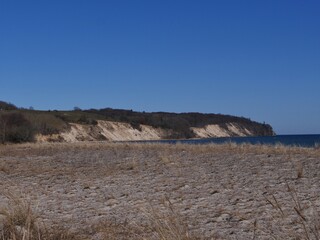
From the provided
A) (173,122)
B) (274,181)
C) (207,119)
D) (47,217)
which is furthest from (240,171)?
(207,119)

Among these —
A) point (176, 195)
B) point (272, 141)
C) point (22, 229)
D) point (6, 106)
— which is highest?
point (6, 106)

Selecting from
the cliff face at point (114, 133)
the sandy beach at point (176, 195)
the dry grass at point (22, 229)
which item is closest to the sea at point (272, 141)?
the sandy beach at point (176, 195)

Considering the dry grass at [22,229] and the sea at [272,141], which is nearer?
the dry grass at [22,229]

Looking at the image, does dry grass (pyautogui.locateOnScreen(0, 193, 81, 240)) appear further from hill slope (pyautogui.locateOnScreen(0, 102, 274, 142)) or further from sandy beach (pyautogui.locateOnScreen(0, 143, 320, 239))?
hill slope (pyautogui.locateOnScreen(0, 102, 274, 142))

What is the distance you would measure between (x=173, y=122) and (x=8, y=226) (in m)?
147

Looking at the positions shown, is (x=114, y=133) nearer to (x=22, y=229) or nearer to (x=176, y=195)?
(x=176, y=195)

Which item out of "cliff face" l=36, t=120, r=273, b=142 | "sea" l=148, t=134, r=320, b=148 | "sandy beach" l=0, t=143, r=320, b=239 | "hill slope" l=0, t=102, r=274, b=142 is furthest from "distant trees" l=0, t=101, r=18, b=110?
"sandy beach" l=0, t=143, r=320, b=239

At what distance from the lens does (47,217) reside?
28.5 feet

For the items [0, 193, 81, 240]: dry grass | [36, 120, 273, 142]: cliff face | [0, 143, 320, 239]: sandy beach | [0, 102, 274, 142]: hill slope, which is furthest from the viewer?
[36, 120, 273, 142]: cliff face

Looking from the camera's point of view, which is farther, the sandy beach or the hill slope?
the hill slope

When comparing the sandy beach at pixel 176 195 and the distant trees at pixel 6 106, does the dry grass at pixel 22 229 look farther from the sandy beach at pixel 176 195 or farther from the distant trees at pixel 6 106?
the distant trees at pixel 6 106

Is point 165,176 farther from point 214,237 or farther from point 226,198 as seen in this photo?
point 214,237

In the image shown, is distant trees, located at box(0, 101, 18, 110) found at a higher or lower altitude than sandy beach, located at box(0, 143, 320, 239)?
higher

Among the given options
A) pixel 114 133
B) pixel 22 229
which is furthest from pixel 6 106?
pixel 22 229
